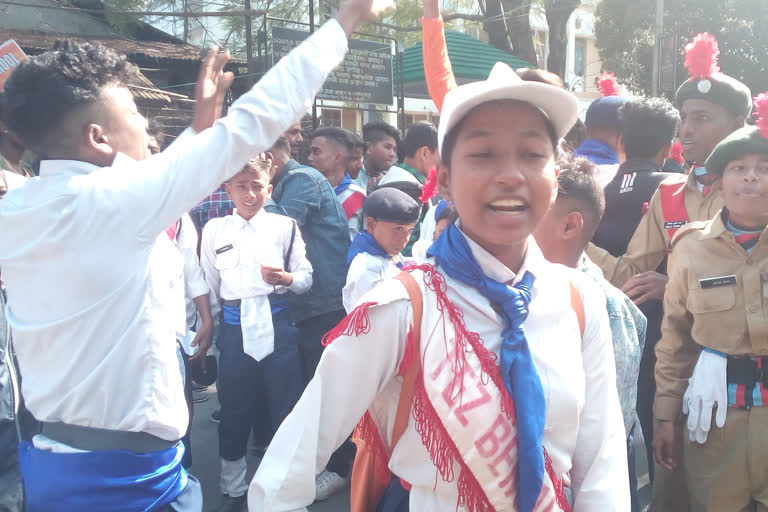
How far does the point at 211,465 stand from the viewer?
4.27m

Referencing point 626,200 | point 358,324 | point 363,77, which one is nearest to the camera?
point 358,324

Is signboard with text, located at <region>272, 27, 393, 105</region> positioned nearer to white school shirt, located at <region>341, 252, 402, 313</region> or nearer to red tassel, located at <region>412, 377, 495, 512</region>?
white school shirt, located at <region>341, 252, 402, 313</region>

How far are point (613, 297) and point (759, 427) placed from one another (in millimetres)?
851

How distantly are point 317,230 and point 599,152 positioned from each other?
1.83m

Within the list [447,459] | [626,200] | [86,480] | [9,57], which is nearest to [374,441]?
[447,459]

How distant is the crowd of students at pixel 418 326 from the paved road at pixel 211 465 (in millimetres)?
1326

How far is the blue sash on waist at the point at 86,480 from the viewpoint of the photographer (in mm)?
1700

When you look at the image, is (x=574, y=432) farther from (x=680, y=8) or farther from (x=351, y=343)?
(x=680, y=8)

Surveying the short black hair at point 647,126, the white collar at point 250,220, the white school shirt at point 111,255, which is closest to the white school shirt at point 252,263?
the white collar at point 250,220

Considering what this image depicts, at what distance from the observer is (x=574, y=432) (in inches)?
58.0

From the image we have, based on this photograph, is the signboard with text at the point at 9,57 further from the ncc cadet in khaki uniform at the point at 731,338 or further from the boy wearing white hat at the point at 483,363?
the ncc cadet in khaki uniform at the point at 731,338

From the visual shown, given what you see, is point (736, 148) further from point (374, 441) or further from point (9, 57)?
point (9, 57)

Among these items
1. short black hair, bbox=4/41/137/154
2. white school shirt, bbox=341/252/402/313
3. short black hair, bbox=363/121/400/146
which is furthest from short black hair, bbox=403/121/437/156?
short black hair, bbox=4/41/137/154

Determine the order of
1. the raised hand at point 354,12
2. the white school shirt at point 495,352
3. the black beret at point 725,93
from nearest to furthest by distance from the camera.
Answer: the white school shirt at point 495,352, the raised hand at point 354,12, the black beret at point 725,93
